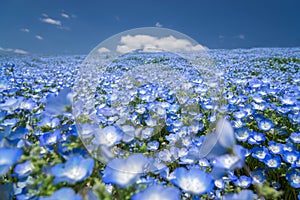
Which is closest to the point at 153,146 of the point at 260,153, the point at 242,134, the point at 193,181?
the point at 242,134

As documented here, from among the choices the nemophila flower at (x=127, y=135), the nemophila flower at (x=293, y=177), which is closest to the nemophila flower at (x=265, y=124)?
the nemophila flower at (x=293, y=177)

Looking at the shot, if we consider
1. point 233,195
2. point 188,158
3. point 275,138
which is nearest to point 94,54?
point 188,158

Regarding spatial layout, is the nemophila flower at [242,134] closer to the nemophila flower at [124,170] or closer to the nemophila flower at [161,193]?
the nemophila flower at [124,170]

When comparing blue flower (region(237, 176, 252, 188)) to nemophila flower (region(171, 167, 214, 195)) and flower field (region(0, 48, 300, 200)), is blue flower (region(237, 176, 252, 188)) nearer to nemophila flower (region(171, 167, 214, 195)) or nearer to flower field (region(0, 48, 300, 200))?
flower field (region(0, 48, 300, 200))

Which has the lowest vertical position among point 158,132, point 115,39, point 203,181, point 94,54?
point 158,132

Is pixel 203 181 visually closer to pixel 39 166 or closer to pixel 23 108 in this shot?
pixel 39 166

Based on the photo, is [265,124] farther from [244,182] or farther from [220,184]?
[220,184]
